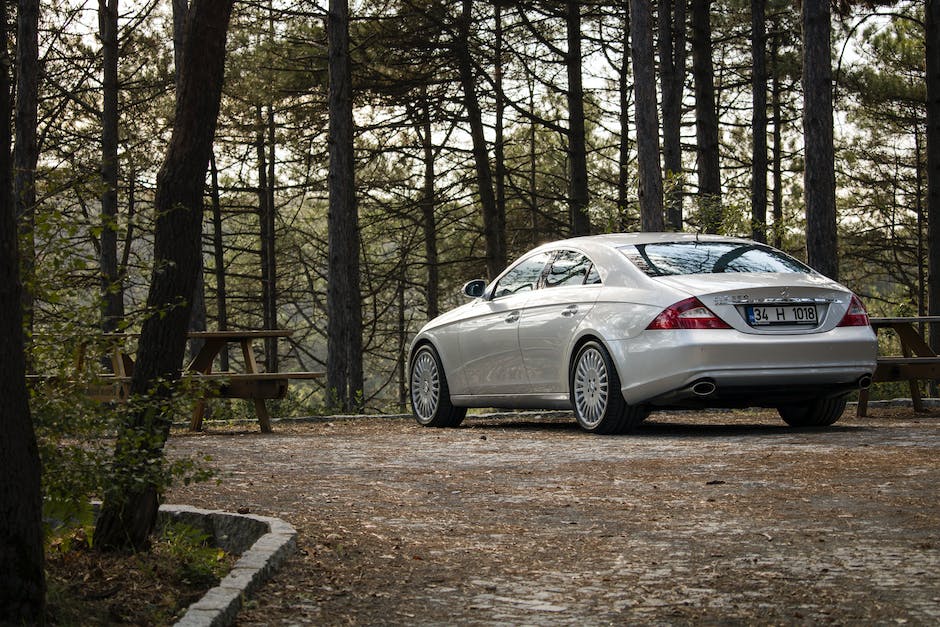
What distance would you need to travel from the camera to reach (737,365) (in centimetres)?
946

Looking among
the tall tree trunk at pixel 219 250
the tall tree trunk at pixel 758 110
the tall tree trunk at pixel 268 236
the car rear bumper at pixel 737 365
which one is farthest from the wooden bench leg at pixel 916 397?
the tall tree trunk at pixel 219 250

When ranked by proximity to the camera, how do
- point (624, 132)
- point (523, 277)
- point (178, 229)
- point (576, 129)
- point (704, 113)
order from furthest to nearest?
point (624, 132)
point (576, 129)
point (704, 113)
point (523, 277)
point (178, 229)

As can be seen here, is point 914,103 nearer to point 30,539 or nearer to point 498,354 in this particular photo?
point 498,354

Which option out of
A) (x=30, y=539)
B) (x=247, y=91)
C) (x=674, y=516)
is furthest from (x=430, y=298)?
(x=30, y=539)

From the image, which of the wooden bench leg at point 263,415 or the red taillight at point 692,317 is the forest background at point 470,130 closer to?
the wooden bench leg at point 263,415

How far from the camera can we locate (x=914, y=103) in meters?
30.0

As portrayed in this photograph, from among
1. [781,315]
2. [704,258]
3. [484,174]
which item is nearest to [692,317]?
[781,315]

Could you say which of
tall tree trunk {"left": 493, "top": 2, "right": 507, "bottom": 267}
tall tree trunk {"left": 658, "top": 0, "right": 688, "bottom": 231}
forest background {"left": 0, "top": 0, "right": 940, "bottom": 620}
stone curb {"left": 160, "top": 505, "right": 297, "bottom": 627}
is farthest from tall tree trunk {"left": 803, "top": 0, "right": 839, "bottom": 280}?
stone curb {"left": 160, "top": 505, "right": 297, "bottom": 627}

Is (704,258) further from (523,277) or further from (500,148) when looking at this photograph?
(500,148)

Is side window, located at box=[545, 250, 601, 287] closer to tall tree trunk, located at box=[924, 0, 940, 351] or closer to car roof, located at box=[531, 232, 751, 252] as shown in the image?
car roof, located at box=[531, 232, 751, 252]

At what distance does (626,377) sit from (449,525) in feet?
14.2

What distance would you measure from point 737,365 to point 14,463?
684 cm

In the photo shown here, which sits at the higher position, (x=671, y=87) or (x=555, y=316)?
(x=671, y=87)

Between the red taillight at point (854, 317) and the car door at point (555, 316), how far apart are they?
6.55ft
